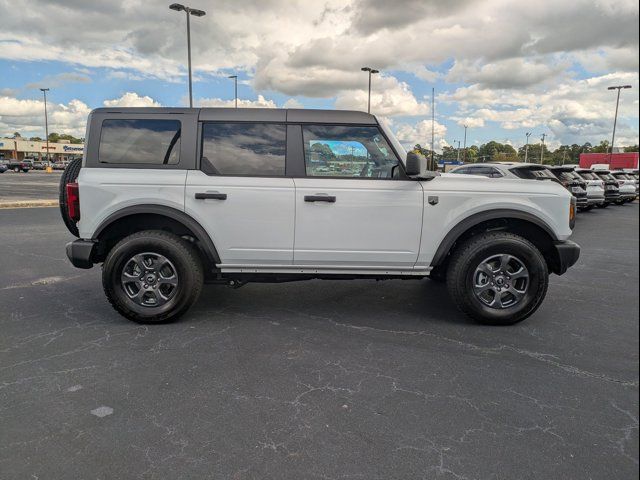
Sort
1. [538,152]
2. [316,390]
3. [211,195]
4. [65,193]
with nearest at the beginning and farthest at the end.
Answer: [316,390] < [211,195] < [65,193] < [538,152]

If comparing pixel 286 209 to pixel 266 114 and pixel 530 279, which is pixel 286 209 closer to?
pixel 266 114

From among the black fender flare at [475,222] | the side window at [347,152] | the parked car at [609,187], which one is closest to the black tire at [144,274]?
the side window at [347,152]

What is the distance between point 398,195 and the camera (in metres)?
4.37

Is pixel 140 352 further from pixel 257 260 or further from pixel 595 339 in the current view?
pixel 595 339

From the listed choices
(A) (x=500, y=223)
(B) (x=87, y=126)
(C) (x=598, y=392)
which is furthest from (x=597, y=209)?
(B) (x=87, y=126)

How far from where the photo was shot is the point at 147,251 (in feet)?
14.3

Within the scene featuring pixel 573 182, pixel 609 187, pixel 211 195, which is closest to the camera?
pixel 211 195

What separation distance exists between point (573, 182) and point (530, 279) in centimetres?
1345

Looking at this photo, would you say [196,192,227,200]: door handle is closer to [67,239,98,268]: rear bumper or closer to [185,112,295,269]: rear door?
[185,112,295,269]: rear door

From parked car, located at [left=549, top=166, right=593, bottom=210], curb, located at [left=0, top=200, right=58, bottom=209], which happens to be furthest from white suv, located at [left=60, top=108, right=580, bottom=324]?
curb, located at [left=0, top=200, right=58, bottom=209]

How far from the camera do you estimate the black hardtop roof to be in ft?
14.6

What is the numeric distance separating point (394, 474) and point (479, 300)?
2.44 m

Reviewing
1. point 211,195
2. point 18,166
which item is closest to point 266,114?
point 211,195

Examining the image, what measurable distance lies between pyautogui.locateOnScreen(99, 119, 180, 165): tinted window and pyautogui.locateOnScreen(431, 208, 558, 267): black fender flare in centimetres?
262
